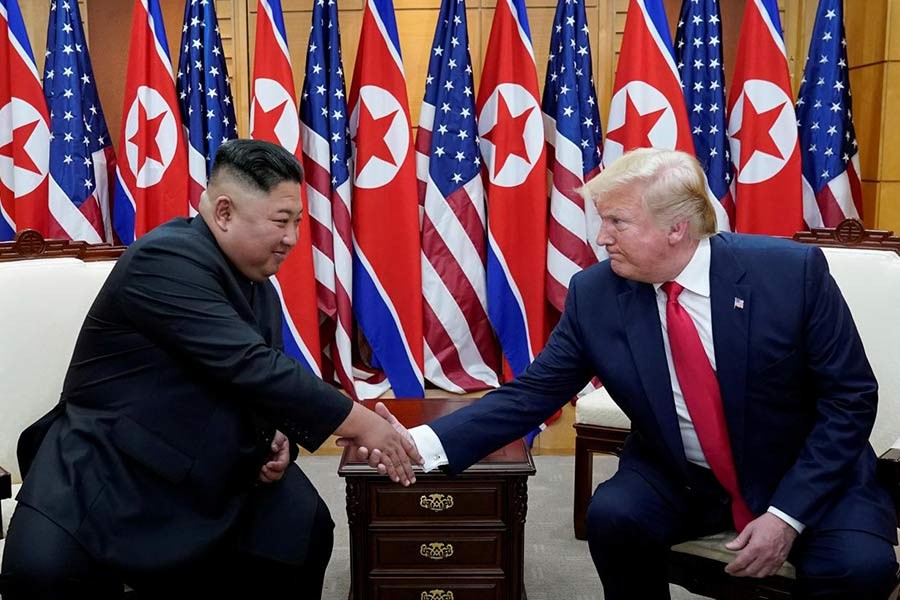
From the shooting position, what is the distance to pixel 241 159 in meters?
2.26

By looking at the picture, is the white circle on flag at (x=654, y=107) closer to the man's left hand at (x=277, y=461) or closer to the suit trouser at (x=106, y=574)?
the man's left hand at (x=277, y=461)

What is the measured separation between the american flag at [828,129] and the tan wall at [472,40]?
0.14 m

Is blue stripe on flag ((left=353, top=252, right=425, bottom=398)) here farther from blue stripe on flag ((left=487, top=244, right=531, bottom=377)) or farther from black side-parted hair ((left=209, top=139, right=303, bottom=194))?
black side-parted hair ((left=209, top=139, right=303, bottom=194))

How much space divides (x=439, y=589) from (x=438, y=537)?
16cm

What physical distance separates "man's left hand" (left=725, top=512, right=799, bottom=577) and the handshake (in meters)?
0.87

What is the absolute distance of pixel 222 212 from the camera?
7.56 feet

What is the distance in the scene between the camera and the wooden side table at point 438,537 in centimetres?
285

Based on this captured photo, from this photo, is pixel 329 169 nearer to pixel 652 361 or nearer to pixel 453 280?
pixel 453 280

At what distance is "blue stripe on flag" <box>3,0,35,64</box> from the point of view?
4.33m

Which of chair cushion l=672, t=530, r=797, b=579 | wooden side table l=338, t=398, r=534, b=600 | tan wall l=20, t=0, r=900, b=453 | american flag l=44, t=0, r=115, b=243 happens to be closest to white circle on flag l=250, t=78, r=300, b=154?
tan wall l=20, t=0, r=900, b=453

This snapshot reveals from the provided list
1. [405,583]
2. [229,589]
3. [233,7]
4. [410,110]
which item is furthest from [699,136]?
[229,589]

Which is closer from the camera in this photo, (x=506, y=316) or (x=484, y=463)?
(x=484, y=463)

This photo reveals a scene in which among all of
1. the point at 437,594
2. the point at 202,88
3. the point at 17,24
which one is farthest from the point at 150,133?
the point at 437,594

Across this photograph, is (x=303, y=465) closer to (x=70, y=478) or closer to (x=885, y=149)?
(x=70, y=478)
